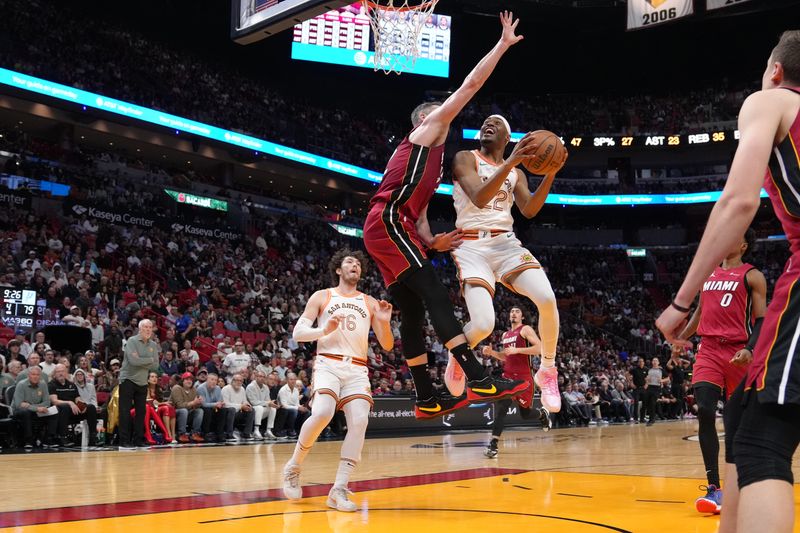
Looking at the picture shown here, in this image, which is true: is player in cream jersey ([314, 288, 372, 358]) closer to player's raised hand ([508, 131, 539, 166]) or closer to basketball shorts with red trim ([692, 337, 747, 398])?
player's raised hand ([508, 131, 539, 166])

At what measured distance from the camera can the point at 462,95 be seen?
5102 millimetres

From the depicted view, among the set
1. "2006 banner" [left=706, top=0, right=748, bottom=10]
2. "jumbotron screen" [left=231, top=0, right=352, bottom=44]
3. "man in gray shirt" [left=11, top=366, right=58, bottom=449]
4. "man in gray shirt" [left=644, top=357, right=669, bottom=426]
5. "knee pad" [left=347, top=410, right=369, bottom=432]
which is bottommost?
"man in gray shirt" [left=644, top=357, right=669, bottom=426]

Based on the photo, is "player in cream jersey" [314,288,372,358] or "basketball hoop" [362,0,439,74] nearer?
"player in cream jersey" [314,288,372,358]

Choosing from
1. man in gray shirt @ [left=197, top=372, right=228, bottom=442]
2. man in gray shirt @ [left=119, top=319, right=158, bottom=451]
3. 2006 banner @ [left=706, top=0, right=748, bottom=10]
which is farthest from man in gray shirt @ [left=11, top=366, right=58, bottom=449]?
2006 banner @ [left=706, top=0, right=748, bottom=10]

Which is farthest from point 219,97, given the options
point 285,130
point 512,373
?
point 512,373

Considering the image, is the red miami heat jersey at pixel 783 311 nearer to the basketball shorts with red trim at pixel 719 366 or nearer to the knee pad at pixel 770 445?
the knee pad at pixel 770 445

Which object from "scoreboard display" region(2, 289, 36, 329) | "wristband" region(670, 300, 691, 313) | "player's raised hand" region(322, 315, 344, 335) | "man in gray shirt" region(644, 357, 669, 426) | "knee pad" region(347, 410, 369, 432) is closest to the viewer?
"wristband" region(670, 300, 691, 313)

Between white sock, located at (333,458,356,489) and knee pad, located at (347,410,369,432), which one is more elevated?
knee pad, located at (347,410,369,432)

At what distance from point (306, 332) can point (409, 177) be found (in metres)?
1.61

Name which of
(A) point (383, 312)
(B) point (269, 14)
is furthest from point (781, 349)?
(B) point (269, 14)

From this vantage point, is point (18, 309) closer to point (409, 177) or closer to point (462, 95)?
point (409, 177)

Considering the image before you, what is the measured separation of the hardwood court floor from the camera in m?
5.00

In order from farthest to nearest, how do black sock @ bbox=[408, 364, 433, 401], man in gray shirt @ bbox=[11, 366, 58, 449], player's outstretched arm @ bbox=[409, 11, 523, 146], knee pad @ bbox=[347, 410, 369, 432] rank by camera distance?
man in gray shirt @ bbox=[11, 366, 58, 449] → knee pad @ bbox=[347, 410, 369, 432] → black sock @ bbox=[408, 364, 433, 401] → player's outstretched arm @ bbox=[409, 11, 523, 146]

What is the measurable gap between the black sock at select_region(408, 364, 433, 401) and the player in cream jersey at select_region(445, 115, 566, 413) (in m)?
0.42
